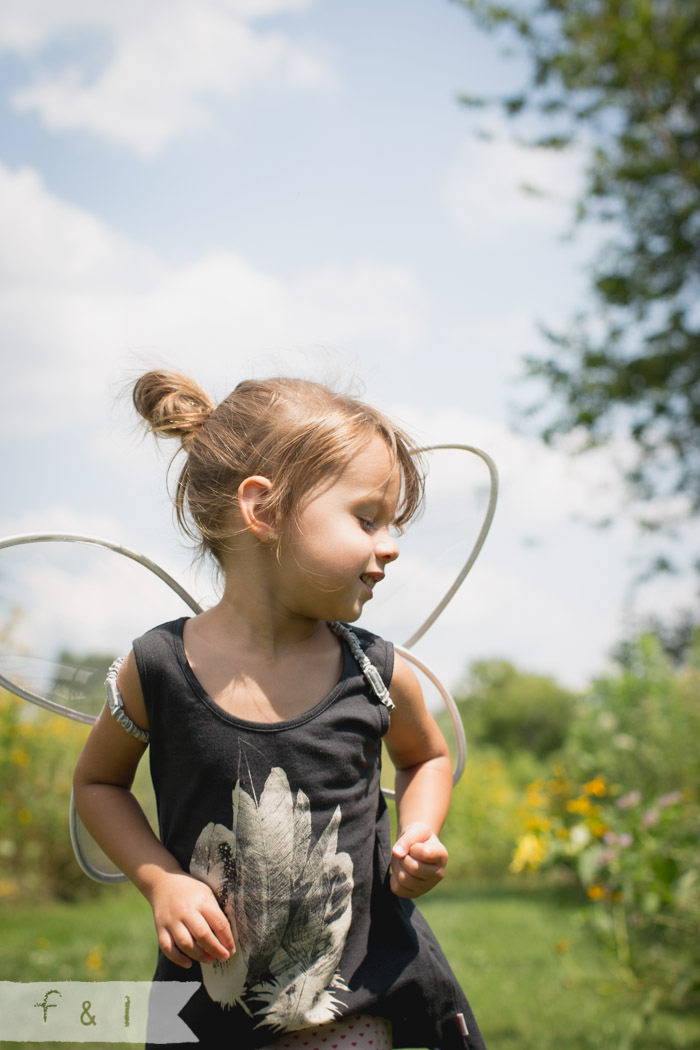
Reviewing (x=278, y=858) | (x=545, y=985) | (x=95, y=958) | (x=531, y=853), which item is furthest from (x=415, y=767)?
(x=545, y=985)

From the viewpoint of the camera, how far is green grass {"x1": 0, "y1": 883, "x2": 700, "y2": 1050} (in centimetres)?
338

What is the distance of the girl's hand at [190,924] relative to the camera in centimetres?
123

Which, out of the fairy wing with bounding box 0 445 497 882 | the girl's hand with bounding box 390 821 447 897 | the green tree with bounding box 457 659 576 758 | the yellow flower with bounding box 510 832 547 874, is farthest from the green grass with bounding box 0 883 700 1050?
the green tree with bounding box 457 659 576 758

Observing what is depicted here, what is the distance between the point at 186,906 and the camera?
4.08ft

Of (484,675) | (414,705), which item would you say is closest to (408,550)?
(414,705)

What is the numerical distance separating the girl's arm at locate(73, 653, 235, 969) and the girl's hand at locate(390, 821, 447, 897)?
266mm

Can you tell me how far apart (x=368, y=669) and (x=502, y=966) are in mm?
4011

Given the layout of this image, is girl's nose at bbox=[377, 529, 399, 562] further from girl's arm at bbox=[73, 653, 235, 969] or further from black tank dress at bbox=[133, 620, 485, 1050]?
girl's arm at bbox=[73, 653, 235, 969]

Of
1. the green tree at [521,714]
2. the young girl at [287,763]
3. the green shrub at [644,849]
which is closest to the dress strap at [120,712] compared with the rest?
the young girl at [287,763]

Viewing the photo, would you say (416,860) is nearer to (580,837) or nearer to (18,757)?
(580,837)

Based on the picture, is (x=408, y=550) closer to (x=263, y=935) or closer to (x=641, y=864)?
(x=263, y=935)

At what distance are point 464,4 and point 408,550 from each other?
892 cm

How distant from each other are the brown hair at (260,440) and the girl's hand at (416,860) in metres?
0.53

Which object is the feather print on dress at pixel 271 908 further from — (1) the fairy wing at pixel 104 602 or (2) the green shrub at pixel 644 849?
(2) the green shrub at pixel 644 849
